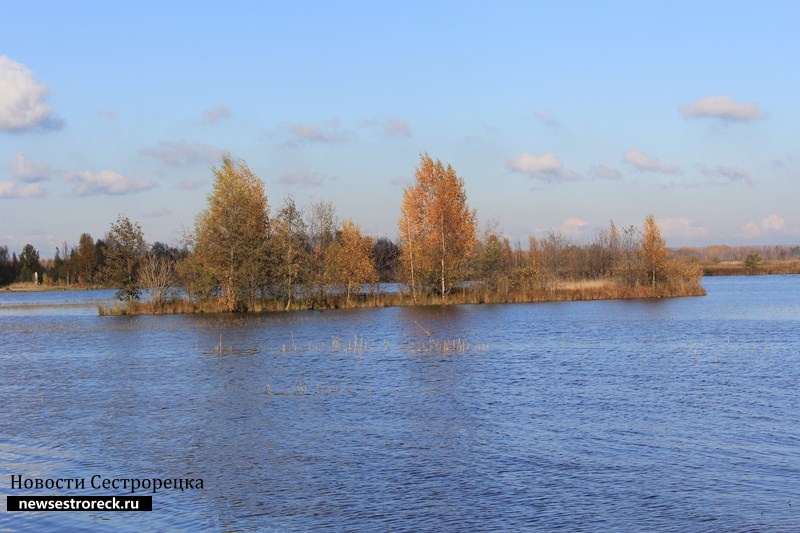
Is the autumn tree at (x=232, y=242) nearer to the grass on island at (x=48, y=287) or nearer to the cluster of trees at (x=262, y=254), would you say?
the cluster of trees at (x=262, y=254)

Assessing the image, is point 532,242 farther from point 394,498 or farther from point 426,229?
point 394,498

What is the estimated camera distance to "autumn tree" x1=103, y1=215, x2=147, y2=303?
62.9 meters

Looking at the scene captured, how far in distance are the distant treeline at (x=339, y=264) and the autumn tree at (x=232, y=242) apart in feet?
0.27

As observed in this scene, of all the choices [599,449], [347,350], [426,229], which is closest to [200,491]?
[599,449]

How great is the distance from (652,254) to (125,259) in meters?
48.9

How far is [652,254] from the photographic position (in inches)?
2933

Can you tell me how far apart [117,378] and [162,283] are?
35.8 m

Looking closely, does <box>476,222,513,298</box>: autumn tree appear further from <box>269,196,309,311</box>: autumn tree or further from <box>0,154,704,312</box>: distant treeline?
<box>269,196,309,311</box>: autumn tree

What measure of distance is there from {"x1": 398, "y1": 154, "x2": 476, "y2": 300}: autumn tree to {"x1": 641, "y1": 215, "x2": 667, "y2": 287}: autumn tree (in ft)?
58.6

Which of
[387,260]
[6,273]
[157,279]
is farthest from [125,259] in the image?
[6,273]

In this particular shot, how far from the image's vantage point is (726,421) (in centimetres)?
1792

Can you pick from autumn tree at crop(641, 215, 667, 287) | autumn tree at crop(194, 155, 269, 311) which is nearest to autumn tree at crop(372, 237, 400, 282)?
autumn tree at crop(194, 155, 269, 311)

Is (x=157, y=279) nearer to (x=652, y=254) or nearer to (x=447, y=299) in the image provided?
(x=447, y=299)

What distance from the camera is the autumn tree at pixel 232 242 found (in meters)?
59.8
